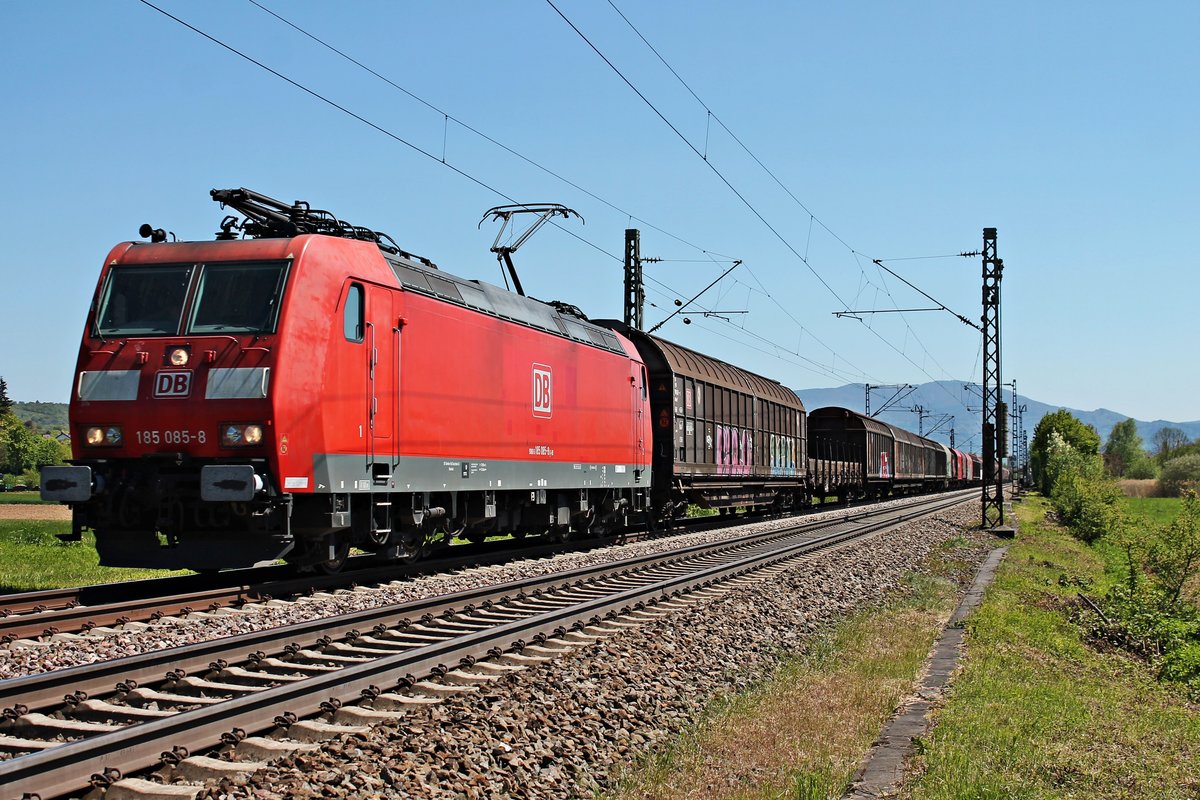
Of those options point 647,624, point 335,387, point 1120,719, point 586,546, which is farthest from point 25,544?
point 1120,719

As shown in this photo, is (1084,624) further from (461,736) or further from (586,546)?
(461,736)

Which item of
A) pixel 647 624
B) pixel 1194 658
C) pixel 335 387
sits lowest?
pixel 1194 658

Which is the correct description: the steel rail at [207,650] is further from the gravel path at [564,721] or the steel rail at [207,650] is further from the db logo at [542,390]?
the db logo at [542,390]

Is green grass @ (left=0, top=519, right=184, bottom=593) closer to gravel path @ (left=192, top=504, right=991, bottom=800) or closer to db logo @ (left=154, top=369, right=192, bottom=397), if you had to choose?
db logo @ (left=154, top=369, right=192, bottom=397)

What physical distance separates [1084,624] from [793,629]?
645 cm

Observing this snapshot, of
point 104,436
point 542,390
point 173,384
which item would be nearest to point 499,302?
point 542,390

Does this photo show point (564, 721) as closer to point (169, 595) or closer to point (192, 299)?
point (169, 595)

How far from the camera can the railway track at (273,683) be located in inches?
217

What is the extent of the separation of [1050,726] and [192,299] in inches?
378

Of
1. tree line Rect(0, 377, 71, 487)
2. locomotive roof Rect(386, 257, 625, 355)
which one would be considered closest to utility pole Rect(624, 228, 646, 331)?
locomotive roof Rect(386, 257, 625, 355)

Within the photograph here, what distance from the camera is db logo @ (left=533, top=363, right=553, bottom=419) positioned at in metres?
17.8

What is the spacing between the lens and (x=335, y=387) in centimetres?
1230

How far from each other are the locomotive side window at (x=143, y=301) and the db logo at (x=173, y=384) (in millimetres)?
541

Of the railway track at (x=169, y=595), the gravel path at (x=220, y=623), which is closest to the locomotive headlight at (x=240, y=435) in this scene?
the railway track at (x=169, y=595)
